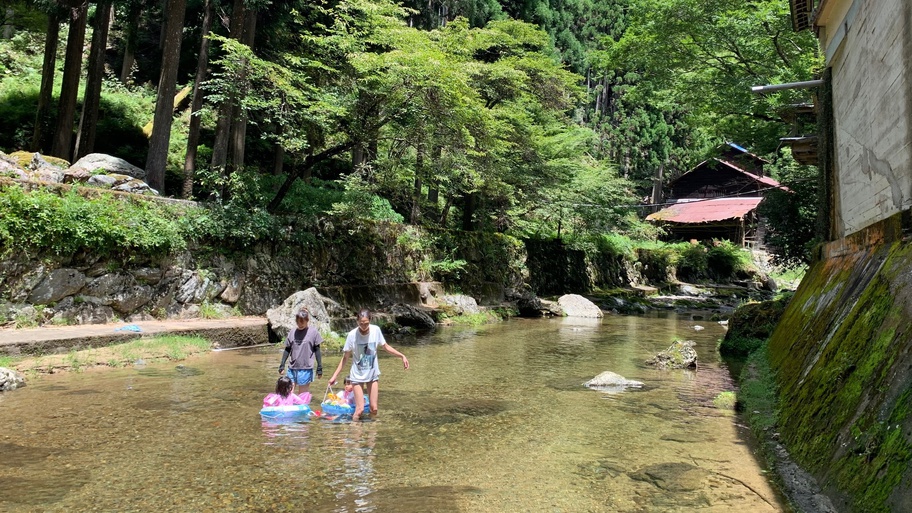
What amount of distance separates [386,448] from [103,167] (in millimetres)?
13730

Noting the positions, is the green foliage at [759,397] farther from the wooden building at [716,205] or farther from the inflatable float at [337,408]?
the wooden building at [716,205]

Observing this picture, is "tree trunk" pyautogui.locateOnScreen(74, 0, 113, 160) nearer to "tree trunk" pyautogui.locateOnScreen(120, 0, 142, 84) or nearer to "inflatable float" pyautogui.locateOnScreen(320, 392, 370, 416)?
"tree trunk" pyautogui.locateOnScreen(120, 0, 142, 84)

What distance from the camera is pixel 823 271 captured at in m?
10.3

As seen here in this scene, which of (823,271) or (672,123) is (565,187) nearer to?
(823,271)

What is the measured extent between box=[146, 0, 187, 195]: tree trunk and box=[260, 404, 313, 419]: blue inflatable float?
39.0ft

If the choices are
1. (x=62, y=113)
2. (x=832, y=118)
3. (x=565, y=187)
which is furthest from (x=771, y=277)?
(x=62, y=113)

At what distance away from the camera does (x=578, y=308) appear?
25312 mm

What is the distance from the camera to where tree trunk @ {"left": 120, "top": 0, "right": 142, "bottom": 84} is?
2052 centimetres

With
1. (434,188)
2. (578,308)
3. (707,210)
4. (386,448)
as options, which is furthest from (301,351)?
(707,210)

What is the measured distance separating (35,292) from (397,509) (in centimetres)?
1048

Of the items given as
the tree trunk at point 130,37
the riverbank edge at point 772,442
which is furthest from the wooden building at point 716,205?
the tree trunk at point 130,37

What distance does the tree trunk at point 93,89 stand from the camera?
19594 millimetres

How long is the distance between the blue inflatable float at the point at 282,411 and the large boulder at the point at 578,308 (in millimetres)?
18937

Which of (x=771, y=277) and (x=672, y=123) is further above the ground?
(x=672, y=123)
